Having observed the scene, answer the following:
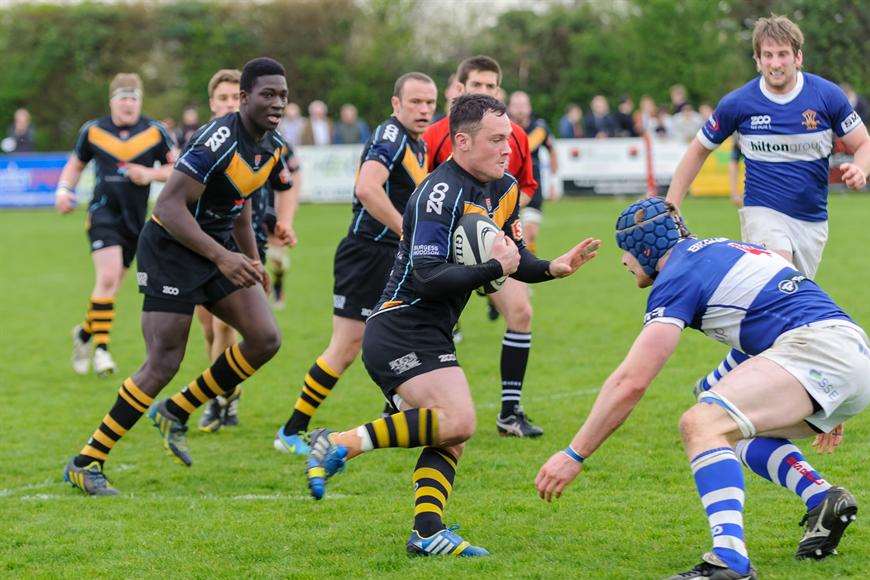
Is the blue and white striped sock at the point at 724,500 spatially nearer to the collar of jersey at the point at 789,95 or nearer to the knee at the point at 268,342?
the knee at the point at 268,342

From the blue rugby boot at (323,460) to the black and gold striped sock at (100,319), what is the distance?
594cm

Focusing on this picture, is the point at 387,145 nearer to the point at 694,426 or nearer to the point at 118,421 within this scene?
the point at 118,421

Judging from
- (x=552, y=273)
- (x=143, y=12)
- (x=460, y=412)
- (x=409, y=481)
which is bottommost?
(x=409, y=481)

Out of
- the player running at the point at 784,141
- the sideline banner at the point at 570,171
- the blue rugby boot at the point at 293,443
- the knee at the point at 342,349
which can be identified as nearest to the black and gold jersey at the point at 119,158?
the knee at the point at 342,349

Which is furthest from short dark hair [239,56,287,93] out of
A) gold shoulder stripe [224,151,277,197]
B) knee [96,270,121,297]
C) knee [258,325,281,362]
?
knee [96,270,121,297]

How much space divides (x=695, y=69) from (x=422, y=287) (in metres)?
31.9

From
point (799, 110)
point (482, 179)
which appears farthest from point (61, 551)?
point (799, 110)

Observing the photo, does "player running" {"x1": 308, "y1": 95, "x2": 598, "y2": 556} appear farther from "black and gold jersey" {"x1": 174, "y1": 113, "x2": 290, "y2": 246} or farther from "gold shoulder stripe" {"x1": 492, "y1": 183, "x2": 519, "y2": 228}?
"black and gold jersey" {"x1": 174, "y1": 113, "x2": 290, "y2": 246}

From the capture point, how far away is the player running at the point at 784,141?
25.1 ft

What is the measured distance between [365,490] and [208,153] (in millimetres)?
2059

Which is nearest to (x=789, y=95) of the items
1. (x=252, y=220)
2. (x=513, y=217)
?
(x=513, y=217)

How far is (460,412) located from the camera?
5.45 meters

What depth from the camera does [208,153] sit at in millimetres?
6867

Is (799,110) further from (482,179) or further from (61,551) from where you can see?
(61,551)
